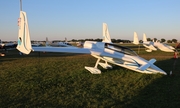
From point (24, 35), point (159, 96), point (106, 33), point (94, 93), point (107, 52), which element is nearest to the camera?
point (159, 96)

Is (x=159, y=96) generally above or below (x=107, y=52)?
below

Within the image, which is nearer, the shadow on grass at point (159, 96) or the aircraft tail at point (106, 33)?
the shadow on grass at point (159, 96)

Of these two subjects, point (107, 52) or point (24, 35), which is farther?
point (107, 52)

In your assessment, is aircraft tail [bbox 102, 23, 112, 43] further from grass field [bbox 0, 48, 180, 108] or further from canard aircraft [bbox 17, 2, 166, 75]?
grass field [bbox 0, 48, 180, 108]

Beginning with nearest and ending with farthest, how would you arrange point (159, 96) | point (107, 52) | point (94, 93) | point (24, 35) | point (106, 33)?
1. point (159, 96)
2. point (94, 93)
3. point (24, 35)
4. point (107, 52)
5. point (106, 33)

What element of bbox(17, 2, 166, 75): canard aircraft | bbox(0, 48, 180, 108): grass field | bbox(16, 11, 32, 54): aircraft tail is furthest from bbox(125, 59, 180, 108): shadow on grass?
bbox(16, 11, 32, 54): aircraft tail

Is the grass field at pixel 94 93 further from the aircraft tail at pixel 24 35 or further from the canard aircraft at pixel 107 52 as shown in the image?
the aircraft tail at pixel 24 35

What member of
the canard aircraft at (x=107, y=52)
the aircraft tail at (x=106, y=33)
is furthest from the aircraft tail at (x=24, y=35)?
Result: the aircraft tail at (x=106, y=33)

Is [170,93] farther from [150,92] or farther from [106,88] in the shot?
[106,88]

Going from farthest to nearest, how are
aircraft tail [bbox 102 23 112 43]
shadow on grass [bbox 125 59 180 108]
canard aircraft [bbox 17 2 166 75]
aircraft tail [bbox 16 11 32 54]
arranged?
aircraft tail [bbox 102 23 112 43] < canard aircraft [bbox 17 2 166 75] < aircraft tail [bbox 16 11 32 54] < shadow on grass [bbox 125 59 180 108]

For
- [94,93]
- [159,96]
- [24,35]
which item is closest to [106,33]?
[24,35]

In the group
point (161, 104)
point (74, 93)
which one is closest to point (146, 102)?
point (161, 104)

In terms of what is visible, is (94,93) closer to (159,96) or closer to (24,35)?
(159,96)

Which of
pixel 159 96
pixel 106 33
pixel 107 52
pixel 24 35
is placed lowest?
pixel 159 96
